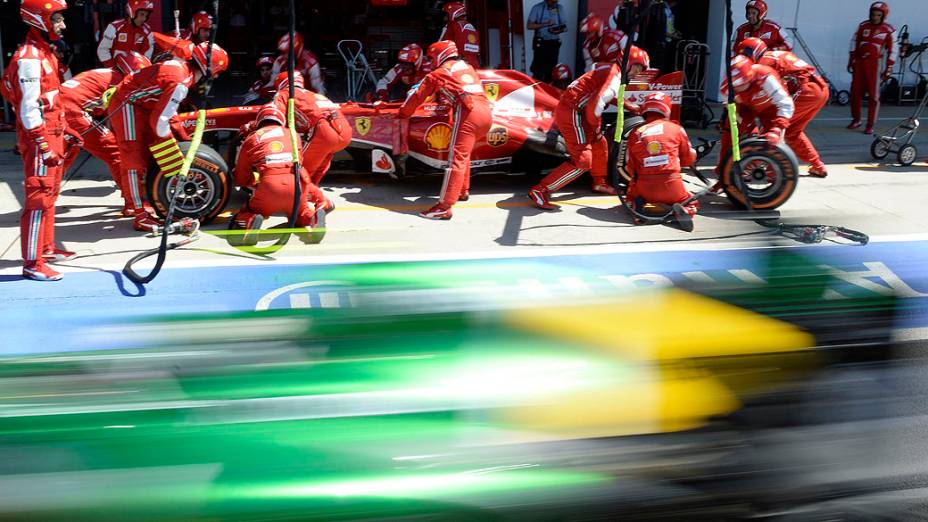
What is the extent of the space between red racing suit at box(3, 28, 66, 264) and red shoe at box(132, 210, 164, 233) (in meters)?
1.21

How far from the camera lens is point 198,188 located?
8516mm

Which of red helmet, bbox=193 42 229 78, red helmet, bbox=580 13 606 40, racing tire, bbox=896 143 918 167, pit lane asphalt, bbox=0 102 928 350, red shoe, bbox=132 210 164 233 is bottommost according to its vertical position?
pit lane asphalt, bbox=0 102 928 350

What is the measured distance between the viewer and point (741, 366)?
2420mm

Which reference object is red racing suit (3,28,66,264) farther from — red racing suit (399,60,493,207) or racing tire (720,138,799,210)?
racing tire (720,138,799,210)

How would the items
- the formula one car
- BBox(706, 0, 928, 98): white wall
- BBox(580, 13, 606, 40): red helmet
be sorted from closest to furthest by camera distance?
1. the formula one car
2. BBox(580, 13, 606, 40): red helmet
3. BBox(706, 0, 928, 98): white wall

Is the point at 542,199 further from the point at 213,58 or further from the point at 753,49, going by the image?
the point at 213,58

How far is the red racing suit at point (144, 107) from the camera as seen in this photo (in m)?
8.18

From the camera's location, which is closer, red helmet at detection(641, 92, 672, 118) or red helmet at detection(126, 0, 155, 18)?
red helmet at detection(641, 92, 672, 118)

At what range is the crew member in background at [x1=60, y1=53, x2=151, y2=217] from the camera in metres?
8.55

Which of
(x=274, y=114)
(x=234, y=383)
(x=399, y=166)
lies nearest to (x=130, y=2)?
(x=274, y=114)

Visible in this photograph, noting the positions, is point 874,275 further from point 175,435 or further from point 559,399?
point 175,435

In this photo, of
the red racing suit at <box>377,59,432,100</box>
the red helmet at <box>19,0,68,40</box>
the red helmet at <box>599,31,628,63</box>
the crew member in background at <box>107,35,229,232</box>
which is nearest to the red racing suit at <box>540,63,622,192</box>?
the red helmet at <box>599,31,628,63</box>

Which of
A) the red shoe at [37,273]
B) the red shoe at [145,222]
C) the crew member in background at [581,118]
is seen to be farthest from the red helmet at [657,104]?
the red shoe at [37,273]

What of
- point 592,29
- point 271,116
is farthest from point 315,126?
point 592,29
